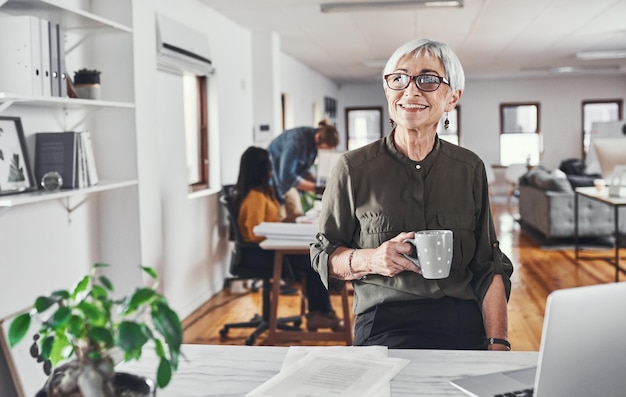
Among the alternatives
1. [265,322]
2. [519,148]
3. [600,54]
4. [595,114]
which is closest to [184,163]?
[265,322]

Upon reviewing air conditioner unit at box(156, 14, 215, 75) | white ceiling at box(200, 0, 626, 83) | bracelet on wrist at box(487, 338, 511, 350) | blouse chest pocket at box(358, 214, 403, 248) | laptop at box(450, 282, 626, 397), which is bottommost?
bracelet on wrist at box(487, 338, 511, 350)

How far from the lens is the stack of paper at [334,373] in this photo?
48.3 inches

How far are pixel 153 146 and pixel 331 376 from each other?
300cm

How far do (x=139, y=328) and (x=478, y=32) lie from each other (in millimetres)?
7630

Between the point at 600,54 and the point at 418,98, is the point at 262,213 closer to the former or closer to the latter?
the point at 418,98

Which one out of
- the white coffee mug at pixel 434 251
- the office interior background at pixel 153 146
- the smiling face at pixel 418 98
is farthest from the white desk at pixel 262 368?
the office interior background at pixel 153 146

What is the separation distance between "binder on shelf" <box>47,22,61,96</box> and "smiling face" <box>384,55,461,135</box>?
1724mm

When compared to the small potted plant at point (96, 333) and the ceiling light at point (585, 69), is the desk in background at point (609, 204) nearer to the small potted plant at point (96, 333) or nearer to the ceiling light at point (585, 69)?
the small potted plant at point (96, 333)

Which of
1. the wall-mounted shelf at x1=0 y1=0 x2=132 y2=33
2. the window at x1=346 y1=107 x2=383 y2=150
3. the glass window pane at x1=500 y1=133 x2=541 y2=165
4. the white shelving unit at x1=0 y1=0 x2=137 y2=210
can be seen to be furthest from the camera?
the window at x1=346 y1=107 x2=383 y2=150

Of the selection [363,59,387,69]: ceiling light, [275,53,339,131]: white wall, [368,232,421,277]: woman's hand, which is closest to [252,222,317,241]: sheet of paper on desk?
[368,232,421,277]: woman's hand

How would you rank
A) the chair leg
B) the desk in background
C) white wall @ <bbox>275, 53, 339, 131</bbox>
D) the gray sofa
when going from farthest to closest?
1. white wall @ <bbox>275, 53, 339, 131</bbox>
2. the gray sofa
3. the desk in background
4. the chair leg

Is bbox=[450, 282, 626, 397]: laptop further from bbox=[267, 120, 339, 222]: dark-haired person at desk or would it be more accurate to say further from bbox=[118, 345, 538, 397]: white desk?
bbox=[267, 120, 339, 222]: dark-haired person at desk

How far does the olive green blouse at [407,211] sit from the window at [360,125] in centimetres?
1413

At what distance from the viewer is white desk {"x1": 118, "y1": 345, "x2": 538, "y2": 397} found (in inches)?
49.6
